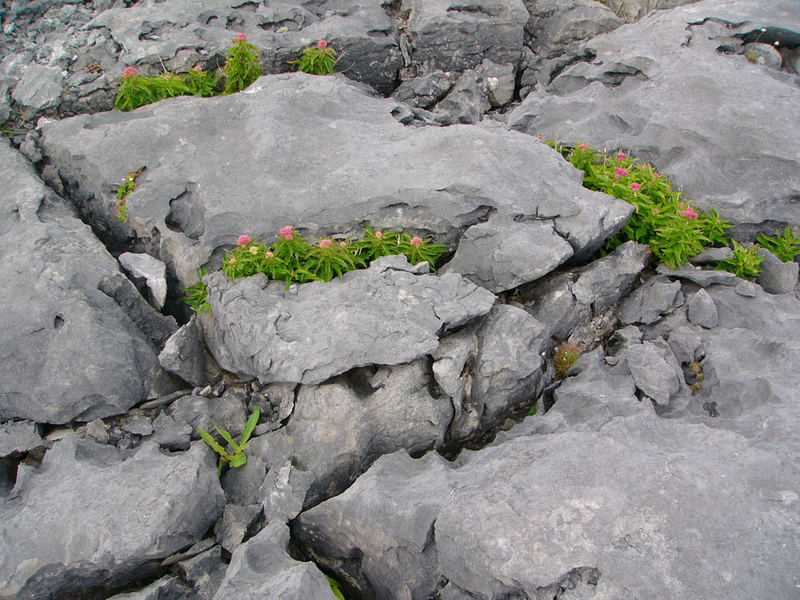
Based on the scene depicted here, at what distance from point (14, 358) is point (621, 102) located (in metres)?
7.68

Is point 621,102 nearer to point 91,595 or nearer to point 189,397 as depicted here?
point 189,397

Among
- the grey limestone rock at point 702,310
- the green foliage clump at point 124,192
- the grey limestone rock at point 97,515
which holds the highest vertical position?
the green foliage clump at point 124,192

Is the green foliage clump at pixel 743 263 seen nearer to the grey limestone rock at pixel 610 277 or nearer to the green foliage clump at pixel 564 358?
the grey limestone rock at pixel 610 277

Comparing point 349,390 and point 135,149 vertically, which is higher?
point 135,149

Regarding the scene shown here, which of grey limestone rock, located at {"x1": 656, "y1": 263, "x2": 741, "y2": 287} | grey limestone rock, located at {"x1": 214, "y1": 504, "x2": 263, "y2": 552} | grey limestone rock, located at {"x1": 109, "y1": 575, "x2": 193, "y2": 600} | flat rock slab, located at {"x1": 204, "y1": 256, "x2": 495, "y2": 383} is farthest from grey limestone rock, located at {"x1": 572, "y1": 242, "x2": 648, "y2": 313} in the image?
grey limestone rock, located at {"x1": 109, "y1": 575, "x2": 193, "y2": 600}

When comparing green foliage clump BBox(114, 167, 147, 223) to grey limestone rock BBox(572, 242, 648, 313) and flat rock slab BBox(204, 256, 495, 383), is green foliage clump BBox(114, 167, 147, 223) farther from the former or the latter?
grey limestone rock BBox(572, 242, 648, 313)

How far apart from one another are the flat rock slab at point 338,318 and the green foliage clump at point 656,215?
2.31 meters

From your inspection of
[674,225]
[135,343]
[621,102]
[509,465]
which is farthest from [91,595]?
[621,102]

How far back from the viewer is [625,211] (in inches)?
261

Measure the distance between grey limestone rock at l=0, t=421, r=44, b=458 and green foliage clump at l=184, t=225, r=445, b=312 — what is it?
5.75 ft

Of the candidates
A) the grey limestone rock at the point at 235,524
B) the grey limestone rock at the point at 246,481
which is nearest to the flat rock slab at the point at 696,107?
the grey limestone rock at the point at 246,481

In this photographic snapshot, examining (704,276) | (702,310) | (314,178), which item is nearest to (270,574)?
(314,178)

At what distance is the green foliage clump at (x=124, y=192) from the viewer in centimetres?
673

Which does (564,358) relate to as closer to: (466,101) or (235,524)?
(235,524)
